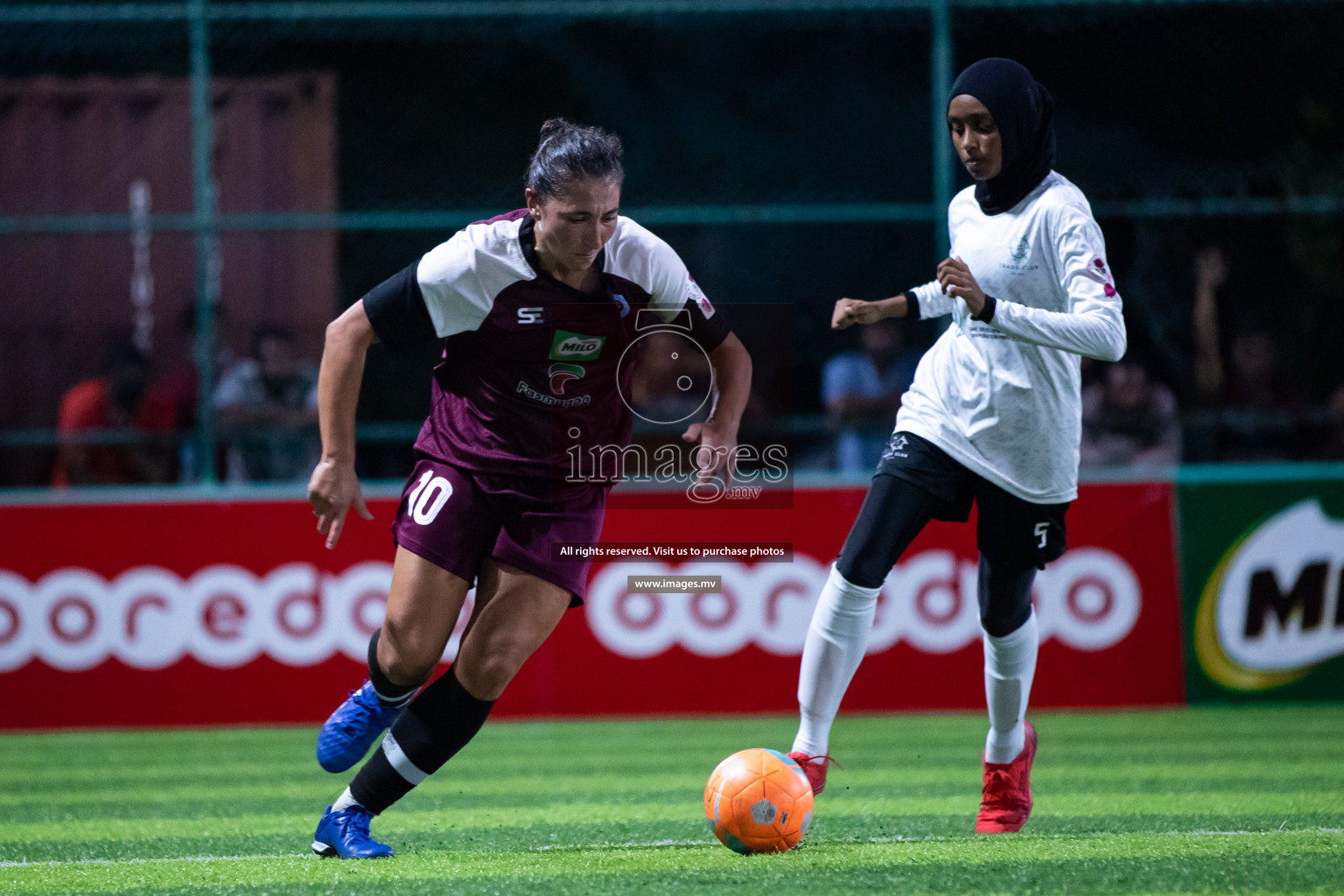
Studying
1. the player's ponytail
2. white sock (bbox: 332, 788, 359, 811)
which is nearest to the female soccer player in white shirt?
the player's ponytail

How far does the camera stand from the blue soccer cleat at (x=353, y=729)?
4.50 metres

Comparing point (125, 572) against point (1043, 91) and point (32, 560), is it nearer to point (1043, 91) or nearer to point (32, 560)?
point (32, 560)

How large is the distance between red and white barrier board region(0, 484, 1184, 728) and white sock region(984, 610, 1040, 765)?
3579mm

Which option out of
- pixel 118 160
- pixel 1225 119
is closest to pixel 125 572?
pixel 118 160

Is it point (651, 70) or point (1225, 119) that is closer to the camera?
point (1225, 119)

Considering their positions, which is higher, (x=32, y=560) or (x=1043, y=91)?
(x=1043, y=91)

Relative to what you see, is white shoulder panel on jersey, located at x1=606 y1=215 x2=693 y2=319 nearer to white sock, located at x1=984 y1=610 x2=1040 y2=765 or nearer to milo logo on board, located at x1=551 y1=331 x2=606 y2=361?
milo logo on board, located at x1=551 y1=331 x2=606 y2=361

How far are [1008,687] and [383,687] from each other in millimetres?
1890

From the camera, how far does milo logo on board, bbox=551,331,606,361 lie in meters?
4.55

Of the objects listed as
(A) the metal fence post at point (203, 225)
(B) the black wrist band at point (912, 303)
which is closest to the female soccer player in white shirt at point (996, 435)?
(B) the black wrist band at point (912, 303)

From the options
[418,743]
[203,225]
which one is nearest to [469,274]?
[418,743]

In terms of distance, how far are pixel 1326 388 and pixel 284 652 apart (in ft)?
21.1

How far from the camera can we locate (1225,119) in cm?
1018

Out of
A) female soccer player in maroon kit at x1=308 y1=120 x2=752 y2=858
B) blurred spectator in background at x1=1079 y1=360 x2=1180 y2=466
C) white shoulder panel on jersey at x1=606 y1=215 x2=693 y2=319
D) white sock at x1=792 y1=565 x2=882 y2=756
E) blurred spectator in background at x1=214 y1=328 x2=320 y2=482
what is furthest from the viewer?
blurred spectator in background at x1=1079 y1=360 x2=1180 y2=466
